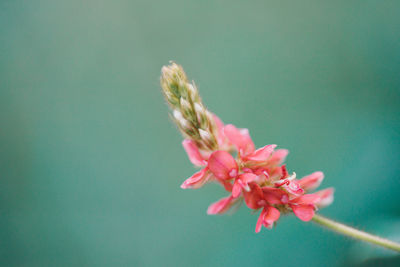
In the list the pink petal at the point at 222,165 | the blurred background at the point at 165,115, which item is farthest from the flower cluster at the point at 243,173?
the blurred background at the point at 165,115

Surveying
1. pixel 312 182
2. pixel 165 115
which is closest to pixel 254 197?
pixel 312 182

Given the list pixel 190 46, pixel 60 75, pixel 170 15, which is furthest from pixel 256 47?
pixel 60 75

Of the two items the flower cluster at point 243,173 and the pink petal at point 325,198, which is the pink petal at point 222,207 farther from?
the pink petal at point 325,198

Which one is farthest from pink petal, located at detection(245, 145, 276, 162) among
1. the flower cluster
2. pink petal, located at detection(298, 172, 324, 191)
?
pink petal, located at detection(298, 172, 324, 191)

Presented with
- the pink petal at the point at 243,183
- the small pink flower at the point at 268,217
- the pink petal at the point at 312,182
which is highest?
the pink petal at the point at 312,182

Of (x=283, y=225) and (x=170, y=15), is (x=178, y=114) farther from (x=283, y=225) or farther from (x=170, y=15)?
(x=170, y=15)

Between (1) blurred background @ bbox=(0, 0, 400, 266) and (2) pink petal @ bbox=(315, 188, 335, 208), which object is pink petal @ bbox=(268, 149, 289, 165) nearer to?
(2) pink petal @ bbox=(315, 188, 335, 208)
